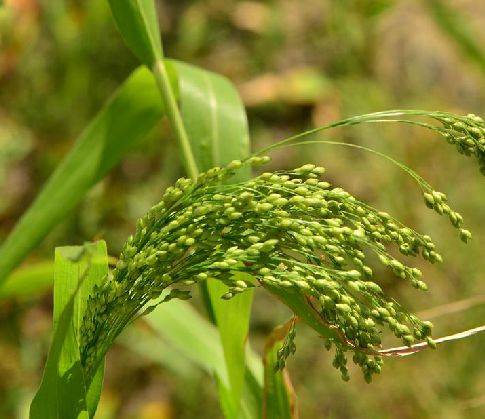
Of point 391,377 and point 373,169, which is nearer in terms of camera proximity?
point 391,377

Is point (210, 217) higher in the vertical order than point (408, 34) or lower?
lower

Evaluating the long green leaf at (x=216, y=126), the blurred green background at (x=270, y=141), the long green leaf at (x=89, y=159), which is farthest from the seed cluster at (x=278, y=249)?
the blurred green background at (x=270, y=141)

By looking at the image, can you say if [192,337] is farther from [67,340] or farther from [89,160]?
[67,340]

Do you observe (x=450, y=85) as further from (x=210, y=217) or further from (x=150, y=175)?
(x=210, y=217)

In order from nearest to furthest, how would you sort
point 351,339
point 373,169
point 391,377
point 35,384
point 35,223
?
1. point 351,339
2. point 35,223
3. point 35,384
4. point 391,377
5. point 373,169

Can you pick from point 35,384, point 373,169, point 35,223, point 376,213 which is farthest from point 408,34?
point 376,213

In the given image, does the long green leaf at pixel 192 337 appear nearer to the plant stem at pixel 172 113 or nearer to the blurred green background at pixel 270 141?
the plant stem at pixel 172 113
